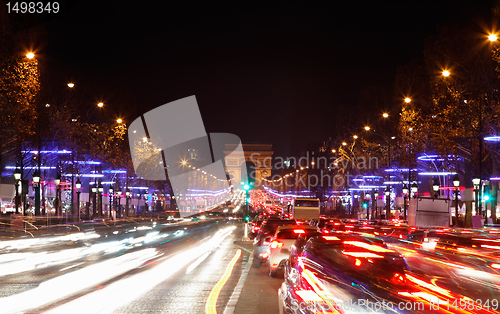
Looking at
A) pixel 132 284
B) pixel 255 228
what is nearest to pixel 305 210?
pixel 255 228

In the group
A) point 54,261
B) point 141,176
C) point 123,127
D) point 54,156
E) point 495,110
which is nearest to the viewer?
point 54,261

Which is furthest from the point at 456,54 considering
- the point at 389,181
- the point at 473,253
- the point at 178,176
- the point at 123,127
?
the point at 178,176

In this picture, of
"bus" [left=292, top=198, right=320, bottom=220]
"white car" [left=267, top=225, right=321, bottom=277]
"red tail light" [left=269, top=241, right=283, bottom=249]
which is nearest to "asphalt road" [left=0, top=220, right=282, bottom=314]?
"white car" [left=267, top=225, right=321, bottom=277]

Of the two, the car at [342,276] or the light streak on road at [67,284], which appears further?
the light streak on road at [67,284]

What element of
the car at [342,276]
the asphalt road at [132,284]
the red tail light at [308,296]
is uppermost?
the car at [342,276]

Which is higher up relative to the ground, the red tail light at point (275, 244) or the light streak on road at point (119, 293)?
the red tail light at point (275, 244)

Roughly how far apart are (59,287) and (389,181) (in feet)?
159

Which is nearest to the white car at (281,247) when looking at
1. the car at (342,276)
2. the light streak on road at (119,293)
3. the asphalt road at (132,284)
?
the asphalt road at (132,284)

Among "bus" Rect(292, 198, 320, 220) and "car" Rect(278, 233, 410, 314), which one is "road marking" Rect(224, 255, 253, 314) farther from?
"bus" Rect(292, 198, 320, 220)

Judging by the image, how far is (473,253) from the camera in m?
17.1

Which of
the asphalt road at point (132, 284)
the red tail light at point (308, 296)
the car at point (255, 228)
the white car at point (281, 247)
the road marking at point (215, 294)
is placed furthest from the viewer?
the car at point (255, 228)

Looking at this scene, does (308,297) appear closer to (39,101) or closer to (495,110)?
(495,110)

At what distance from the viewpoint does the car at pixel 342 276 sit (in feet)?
21.1

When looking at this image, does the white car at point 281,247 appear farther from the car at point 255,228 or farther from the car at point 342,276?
the car at point 255,228
